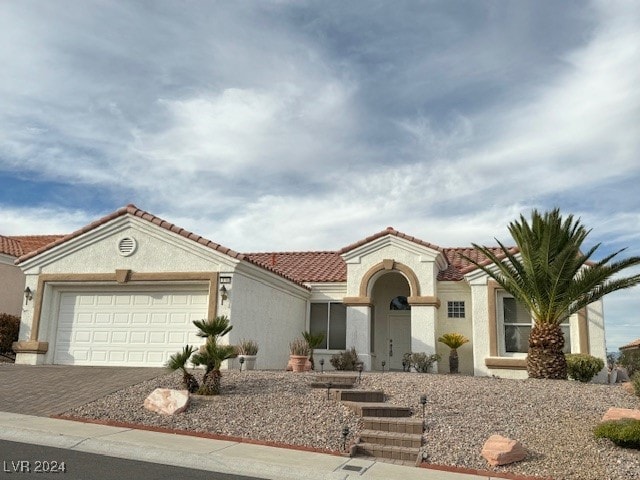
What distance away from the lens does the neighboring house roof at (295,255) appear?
17188 mm

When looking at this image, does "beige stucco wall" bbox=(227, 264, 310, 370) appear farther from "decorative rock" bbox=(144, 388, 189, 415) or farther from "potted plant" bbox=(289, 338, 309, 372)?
"decorative rock" bbox=(144, 388, 189, 415)

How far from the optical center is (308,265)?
2364 centimetres

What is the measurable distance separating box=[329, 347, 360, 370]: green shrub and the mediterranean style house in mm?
608

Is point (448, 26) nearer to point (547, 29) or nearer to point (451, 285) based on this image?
point (547, 29)

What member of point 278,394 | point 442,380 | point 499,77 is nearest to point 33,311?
point 278,394

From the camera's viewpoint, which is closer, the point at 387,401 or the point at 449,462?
the point at 449,462

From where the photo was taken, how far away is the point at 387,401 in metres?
11.7

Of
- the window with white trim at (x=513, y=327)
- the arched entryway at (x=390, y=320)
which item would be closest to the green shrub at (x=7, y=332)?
the arched entryway at (x=390, y=320)

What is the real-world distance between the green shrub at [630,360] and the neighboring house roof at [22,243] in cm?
2684

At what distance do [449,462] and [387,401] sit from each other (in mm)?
3207

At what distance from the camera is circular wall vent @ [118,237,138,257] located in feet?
57.2

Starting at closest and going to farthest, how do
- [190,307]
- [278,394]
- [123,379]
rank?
1. [278,394]
2. [123,379]
3. [190,307]

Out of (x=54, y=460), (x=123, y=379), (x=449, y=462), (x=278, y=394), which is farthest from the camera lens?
(x=123, y=379)

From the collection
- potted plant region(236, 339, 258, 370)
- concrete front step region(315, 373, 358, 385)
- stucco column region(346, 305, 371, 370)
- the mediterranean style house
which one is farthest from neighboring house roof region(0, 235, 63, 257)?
concrete front step region(315, 373, 358, 385)
